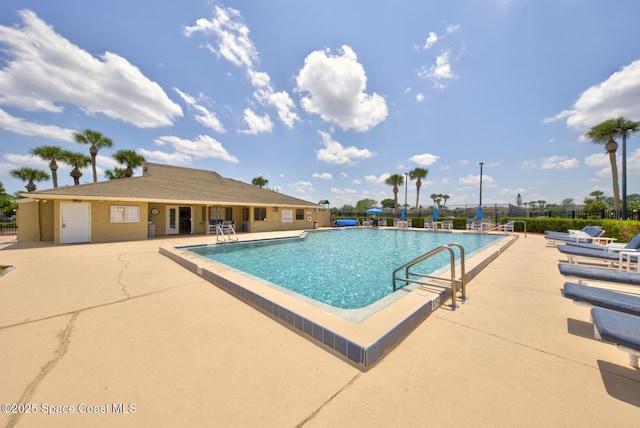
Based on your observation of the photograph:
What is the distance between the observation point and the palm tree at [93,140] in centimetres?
2092

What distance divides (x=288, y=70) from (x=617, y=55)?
15557 millimetres

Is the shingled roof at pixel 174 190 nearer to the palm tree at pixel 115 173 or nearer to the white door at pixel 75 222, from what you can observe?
the white door at pixel 75 222

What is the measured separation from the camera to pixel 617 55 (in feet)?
32.7

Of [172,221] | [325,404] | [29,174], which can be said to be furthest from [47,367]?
[29,174]

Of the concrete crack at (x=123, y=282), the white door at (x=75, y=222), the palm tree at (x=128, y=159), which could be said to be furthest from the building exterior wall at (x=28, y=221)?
the palm tree at (x=128, y=159)

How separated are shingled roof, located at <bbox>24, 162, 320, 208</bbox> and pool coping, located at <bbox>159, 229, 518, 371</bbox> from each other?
1044 cm

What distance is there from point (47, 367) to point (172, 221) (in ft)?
45.7

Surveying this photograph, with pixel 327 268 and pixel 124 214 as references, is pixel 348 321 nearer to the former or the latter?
pixel 327 268

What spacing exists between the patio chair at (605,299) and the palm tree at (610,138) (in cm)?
2271

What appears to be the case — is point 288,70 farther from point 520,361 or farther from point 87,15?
point 520,361

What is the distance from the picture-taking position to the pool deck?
1646mm

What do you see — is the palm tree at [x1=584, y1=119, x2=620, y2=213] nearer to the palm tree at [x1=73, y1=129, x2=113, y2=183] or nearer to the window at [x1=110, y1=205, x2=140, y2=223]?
the window at [x1=110, y1=205, x2=140, y2=223]

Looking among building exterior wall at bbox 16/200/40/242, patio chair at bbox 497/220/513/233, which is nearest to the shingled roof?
building exterior wall at bbox 16/200/40/242

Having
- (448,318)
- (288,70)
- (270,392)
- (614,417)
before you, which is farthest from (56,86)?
(614,417)
